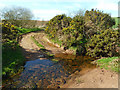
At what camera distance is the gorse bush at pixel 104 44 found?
10867 millimetres

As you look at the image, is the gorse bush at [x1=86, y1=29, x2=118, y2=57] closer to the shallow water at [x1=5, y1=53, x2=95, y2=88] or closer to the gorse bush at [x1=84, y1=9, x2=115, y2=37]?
the gorse bush at [x1=84, y1=9, x2=115, y2=37]

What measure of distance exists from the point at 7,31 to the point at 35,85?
5861 mm

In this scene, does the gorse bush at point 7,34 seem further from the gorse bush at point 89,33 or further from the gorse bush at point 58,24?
the gorse bush at point 58,24

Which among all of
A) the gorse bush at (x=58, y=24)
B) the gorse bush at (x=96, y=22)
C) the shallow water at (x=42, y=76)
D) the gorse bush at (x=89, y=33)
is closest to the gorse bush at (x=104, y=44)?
the gorse bush at (x=89, y=33)

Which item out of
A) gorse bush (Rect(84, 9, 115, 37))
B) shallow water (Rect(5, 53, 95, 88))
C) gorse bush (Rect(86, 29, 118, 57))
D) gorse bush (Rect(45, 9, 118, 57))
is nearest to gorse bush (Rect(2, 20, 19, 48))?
shallow water (Rect(5, 53, 95, 88))

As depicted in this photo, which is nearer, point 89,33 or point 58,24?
point 89,33

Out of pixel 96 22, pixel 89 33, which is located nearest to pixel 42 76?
pixel 89 33

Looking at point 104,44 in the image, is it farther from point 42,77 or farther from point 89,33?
point 42,77

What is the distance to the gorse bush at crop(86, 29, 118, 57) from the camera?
35.7ft

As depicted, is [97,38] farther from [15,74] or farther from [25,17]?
[25,17]

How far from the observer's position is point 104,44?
11.2 m

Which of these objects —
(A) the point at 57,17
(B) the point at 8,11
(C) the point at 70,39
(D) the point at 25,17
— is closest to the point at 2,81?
(C) the point at 70,39

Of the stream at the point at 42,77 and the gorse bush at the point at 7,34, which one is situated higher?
the gorse bush at the point at 7,34

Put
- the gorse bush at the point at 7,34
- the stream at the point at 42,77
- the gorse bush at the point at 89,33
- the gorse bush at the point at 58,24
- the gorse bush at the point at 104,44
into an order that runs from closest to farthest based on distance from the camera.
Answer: the stream at the point at 42,77
the gorse bush at the point at 7,34
the gorse bush at the point at 104,44
the gorse bush at the point at 89,33
the gorse bush at the point at 58,24
